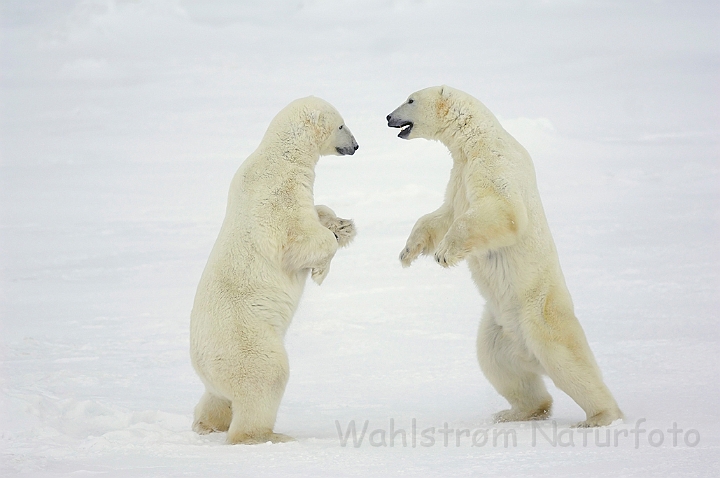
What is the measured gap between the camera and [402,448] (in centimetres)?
372

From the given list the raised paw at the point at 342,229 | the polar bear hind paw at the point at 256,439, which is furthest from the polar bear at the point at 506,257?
the polar bear hind paw at the point at 256,439

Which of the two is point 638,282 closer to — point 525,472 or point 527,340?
point 527,340

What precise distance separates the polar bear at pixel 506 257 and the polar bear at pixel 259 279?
717 millimetres

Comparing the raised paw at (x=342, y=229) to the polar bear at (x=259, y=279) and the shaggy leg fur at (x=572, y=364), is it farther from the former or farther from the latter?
the shaggy leg fur at (x=572, y=364)

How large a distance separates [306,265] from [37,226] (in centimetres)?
858

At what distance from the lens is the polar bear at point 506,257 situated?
14.4ft

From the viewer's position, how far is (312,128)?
4.75 meters

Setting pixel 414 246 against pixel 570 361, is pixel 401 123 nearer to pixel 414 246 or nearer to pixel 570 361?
pixel 414 246

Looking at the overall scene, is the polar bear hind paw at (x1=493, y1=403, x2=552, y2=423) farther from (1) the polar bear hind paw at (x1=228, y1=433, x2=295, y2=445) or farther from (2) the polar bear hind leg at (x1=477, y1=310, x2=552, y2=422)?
(1) the polar bear hind paw at (x1=228, y1=433, x2=295, y2=445)

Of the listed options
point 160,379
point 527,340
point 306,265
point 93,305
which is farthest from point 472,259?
point 93,305

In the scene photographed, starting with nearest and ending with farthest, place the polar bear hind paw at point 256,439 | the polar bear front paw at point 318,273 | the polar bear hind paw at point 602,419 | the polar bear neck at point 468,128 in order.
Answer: the polar bear hind paw at point 256,439
the polar bear hind paw at point 602,419
the polar bear front paw at point 318,273
the polar bear neck at point 468,128

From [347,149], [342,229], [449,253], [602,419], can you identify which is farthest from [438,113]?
[602,419]

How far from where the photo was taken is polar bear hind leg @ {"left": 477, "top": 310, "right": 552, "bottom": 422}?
4750 mm

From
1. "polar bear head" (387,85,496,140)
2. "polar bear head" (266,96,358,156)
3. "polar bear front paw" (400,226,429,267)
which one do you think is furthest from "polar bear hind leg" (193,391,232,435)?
"polar bear head" (387,85,496,140)
